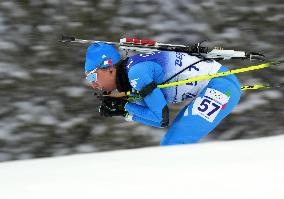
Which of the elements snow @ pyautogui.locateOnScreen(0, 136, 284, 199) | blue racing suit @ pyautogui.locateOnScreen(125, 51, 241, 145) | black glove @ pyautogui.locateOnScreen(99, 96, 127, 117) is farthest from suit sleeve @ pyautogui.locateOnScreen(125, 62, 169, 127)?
snow @ pyautogui.locateOnScreen(0, 136, 284, 199)

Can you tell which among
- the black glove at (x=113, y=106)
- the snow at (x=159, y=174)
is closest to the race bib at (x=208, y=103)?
the black glove at (x=113, y=106)

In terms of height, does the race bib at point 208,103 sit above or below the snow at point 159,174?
above

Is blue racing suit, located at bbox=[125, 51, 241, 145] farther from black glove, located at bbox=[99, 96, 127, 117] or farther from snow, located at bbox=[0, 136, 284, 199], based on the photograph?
snow, located at bbox=[0, 136, 284, 199]

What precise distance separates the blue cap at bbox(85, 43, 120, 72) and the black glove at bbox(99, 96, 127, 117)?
0.36 m

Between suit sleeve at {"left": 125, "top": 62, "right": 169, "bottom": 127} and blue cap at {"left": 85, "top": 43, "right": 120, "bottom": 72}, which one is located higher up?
blue cap at {"left": 85, "top": 43, "right": 120, "bottom": 72}

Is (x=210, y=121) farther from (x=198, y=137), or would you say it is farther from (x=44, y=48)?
(x=44, y=48)

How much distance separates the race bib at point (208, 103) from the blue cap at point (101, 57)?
732 millimetres

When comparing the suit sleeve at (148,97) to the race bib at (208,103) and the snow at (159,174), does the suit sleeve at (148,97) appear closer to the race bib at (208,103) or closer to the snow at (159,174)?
the race bib at (208,103)

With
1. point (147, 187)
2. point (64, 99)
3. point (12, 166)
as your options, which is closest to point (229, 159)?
point (147, 187)

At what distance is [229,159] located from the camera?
10.2ft

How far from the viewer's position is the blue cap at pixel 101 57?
175 inches

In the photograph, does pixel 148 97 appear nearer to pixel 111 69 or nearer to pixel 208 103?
pixel 111 69

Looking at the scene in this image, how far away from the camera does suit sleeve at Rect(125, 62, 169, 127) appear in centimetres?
427

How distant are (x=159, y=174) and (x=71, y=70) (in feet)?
21.6
